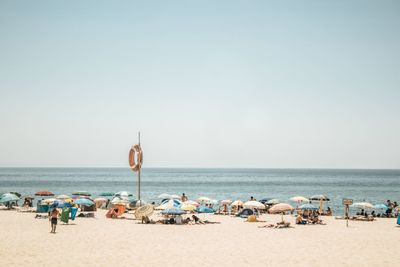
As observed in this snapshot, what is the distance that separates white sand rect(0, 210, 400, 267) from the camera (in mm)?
16812

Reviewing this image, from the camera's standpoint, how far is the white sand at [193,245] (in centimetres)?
1681

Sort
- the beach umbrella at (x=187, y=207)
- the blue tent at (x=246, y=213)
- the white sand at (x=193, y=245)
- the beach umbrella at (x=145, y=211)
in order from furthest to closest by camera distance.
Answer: the blue tent at (x=246, y=213) → the beach umbrella at (x=187, y=207) → the beach umbrella at (x=145, y=211) → the white sand at (x=193, y=245)

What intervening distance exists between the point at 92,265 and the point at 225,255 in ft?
18.0

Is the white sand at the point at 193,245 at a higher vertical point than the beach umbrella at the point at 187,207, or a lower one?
lower

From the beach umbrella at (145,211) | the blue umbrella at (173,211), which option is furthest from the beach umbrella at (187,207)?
the beach umbrella at (145,211)

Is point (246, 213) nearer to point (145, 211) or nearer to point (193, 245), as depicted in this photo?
point (145, 211)

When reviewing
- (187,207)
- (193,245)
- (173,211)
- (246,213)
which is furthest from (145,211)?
(193,245)

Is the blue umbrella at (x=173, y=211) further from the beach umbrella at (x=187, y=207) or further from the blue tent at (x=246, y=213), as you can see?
the blue tent at (x=246, y=213)

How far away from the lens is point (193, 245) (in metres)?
20.7

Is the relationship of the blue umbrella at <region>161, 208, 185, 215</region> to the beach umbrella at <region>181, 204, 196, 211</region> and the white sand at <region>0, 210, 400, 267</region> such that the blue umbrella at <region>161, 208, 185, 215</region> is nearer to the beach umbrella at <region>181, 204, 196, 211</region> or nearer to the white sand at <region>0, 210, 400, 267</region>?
the white sand at <region>0, 210, 400, 267</region>

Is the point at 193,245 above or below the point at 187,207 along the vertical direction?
below

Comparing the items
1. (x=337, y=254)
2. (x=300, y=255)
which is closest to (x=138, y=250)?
(x=300, y=255)

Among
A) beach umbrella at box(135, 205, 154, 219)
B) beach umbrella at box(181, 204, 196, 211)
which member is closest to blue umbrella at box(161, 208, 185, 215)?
beach umbrella at box(181, 204, 196, 211)

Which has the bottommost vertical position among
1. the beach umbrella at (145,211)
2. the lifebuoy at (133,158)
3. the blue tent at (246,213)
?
the blue tent at (246,213)
